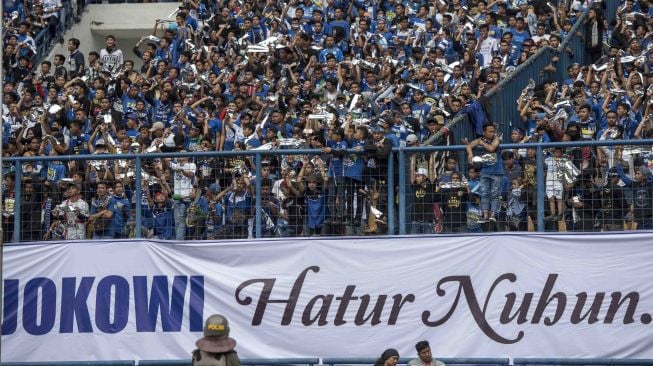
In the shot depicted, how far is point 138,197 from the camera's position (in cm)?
1708

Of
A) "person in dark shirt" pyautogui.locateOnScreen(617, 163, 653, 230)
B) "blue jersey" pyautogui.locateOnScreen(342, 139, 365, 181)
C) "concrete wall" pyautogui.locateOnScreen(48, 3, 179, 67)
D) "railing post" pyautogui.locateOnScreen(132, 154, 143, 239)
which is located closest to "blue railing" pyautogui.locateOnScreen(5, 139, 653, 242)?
"railing post" pyautogui.locateOnScreen(132, 154, 143, 239)

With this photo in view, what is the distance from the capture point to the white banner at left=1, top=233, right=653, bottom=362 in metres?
16.0

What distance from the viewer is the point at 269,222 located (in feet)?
55.6

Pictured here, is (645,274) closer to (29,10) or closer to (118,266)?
(118,266)

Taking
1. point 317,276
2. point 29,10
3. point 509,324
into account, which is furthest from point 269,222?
point 29,10

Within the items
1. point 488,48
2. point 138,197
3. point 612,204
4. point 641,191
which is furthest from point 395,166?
point 488,48

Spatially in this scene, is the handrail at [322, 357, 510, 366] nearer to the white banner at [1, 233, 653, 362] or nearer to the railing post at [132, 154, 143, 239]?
the white banner at [1, 233, 653, 362]

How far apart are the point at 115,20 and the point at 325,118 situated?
44.2 feet

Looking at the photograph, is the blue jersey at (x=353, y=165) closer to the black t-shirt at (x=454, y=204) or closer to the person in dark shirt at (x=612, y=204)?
the black t-shirt at (x=454, y=204)

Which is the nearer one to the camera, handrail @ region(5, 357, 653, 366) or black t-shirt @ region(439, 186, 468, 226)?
handrail @ region(5, 357, 653, 366)

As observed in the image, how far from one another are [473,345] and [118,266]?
13.9 feet

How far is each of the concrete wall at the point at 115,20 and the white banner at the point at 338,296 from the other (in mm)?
16169

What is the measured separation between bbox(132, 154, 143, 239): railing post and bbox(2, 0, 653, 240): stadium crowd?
10cm

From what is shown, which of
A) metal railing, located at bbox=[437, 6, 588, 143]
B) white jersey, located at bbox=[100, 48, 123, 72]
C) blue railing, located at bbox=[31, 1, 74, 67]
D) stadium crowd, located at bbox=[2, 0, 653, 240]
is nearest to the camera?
stadium crowd, located at bbox=[2, 0, 653, 240]
